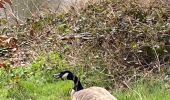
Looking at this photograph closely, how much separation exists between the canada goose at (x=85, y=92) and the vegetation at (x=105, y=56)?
1.11 ft

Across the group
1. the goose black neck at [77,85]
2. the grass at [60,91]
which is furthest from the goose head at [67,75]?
the grass at [60,91]

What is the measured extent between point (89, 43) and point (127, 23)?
2.70ft

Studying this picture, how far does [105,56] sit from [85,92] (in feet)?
5.03

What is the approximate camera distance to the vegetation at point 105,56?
7863 mm

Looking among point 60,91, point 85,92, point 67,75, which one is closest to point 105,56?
point 67,75

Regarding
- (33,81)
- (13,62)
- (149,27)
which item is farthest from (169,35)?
(13,62)

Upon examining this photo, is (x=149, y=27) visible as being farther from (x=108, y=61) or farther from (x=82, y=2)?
(x=82, y=2)

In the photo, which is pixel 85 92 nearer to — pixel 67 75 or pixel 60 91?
pixel 67 75

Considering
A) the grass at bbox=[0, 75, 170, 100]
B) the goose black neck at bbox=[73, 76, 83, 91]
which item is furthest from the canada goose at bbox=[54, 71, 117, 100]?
the grass at bbox=[0, 75, 170, 100]

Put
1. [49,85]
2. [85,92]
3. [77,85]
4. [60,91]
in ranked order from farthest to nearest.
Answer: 1. [49,85]
2. [60,91]
3. [77,85]
4. [85,92]

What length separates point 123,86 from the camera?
7.81m

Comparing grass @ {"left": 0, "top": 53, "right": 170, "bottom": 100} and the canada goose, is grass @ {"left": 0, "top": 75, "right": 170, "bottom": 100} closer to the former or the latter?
grass @ {"left": 0, "top": 53, "right": 170, "bottom": 100}

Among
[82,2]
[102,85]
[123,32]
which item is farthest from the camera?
[82,2]

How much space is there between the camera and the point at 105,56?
8.34 meters
